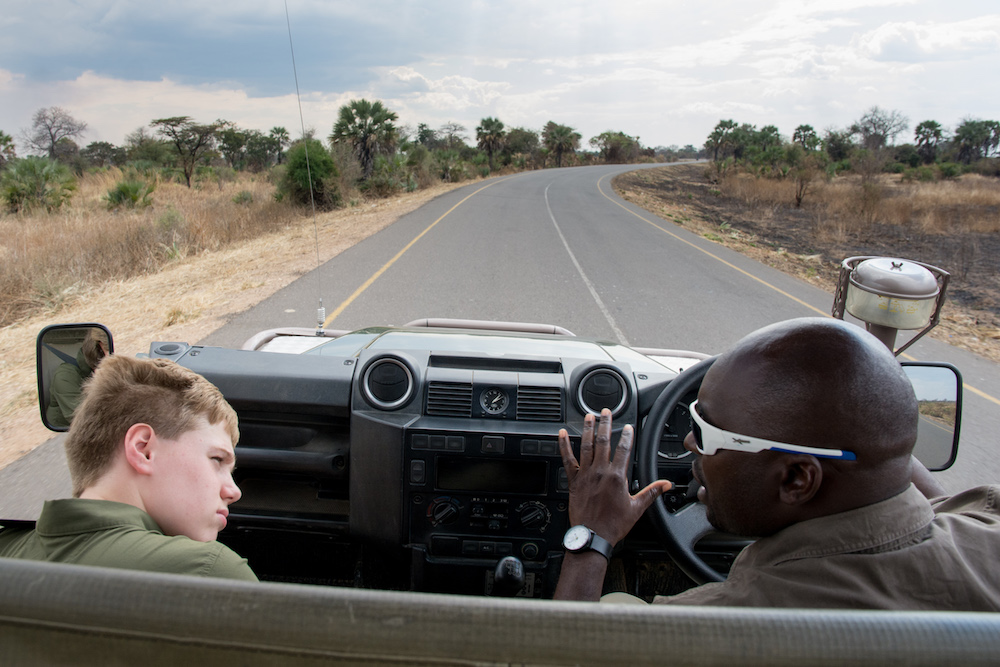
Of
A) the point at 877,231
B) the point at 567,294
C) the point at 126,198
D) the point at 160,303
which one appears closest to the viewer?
the point at 160,303

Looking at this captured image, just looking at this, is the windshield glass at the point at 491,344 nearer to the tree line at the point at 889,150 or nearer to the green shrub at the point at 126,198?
the green shrub at the point at 126,198

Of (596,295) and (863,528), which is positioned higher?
(863,528)

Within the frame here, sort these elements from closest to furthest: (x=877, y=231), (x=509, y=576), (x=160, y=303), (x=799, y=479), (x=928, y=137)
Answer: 1. (x=799, y=479)
2. (x=509, y=576)
3. (x=160, y=303)
4. (x=877, y=231)
5. (x=928, y=137)

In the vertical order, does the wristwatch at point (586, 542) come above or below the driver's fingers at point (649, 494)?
below

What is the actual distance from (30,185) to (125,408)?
21.3 metres

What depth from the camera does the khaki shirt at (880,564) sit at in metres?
1.19

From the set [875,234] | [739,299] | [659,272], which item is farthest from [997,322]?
[875,234]

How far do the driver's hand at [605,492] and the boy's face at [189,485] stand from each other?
977 millimetres

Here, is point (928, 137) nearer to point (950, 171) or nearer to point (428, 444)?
point (950, 171)

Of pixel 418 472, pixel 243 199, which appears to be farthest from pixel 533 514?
pixel 243 199

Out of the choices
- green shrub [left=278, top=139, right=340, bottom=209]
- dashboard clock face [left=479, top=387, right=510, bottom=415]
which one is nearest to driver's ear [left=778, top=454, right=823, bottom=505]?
dashboard clock face [left=479, top=387, right=510, bottom=415]

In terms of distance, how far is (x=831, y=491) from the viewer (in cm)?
132

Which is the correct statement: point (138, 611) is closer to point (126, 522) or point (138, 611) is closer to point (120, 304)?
point (126, 522)

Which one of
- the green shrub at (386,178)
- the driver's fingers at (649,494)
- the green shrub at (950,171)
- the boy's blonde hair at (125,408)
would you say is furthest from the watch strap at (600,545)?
the green shrub at (950,171)
